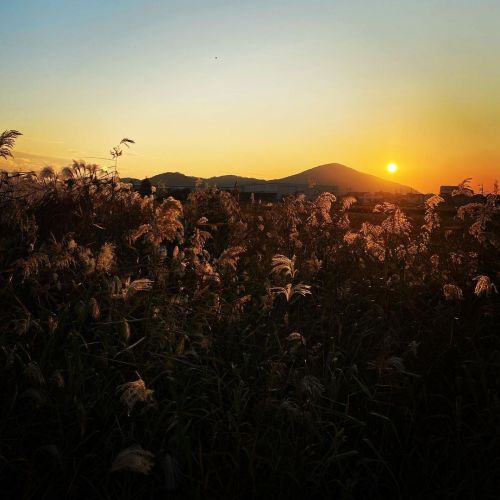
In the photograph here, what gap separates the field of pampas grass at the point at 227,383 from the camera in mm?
3064

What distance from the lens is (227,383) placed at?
378cm

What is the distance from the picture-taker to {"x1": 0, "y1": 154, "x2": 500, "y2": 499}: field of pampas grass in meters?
3.06

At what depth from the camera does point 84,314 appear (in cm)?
399

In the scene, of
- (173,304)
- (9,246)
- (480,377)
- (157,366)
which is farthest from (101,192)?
(480,377)

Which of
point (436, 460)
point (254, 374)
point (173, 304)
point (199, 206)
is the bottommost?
point (436, 460)

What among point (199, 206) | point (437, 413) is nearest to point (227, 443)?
point (437, 413)

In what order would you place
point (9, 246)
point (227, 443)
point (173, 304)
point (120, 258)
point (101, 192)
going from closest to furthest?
1. point (227, 443)
2. point (173, 304)
3. point (9, 246)
4. point (120, 258)
5. point (101, 192)

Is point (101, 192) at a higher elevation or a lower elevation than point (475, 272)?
higher

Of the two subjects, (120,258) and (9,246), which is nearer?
(9,246)

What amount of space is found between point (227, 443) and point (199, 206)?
21.4 feet

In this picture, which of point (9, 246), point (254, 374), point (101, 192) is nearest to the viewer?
point (254, 374)

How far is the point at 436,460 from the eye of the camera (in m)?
3.45

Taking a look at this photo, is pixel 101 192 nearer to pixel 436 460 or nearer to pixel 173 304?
pixel 173 304

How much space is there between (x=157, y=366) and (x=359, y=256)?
458 centimetres
